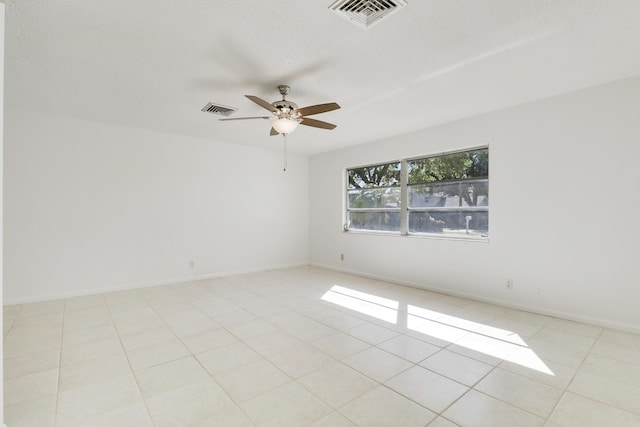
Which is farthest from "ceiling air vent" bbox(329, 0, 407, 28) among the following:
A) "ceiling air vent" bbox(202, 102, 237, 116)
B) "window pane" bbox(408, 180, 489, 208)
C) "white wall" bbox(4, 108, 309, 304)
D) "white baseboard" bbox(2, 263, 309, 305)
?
"white baseboard" bbox(2, 263, 309, 305)

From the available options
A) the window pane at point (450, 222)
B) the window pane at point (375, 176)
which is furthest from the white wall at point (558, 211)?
the window pane at point (375, 176)

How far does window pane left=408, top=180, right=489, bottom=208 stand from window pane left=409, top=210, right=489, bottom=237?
13 cm

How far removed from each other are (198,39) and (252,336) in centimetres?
260

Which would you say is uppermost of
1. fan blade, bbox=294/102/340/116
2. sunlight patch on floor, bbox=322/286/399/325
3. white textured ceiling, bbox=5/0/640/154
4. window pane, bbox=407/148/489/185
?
white textured ceiling, bbox=5/0/640/154

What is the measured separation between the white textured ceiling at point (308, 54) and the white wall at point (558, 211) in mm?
333

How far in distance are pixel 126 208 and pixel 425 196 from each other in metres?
4.57

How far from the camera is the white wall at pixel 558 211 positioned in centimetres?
314

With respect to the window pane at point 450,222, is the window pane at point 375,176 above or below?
above

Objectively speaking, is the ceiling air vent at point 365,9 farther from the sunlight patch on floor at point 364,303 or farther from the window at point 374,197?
the window at point 374,197

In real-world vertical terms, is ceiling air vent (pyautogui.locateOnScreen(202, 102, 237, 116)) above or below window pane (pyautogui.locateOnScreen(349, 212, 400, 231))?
above

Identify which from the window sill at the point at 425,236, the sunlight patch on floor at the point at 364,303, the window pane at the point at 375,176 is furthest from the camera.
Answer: the window pane at the point at 375,176

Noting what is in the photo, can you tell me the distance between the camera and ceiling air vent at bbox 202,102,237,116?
12.6ft

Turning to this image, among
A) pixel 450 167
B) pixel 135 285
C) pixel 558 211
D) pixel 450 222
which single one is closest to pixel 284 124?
pixel 450 167

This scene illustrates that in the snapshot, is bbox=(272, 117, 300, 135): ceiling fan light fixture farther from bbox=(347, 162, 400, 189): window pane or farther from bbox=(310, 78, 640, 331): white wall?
bbox=(347, 162, 400, 189): window pane
